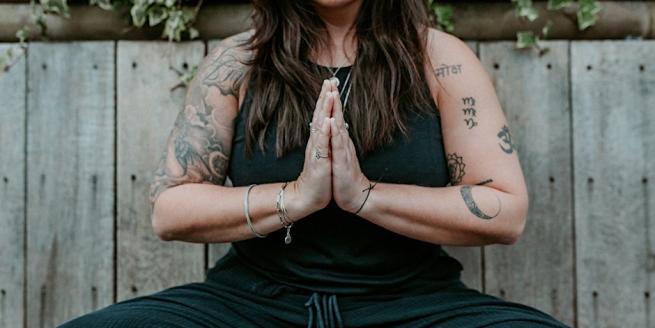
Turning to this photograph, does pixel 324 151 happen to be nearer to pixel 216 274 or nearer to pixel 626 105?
pixel 216 274

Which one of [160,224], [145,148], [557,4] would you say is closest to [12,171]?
[145,148]

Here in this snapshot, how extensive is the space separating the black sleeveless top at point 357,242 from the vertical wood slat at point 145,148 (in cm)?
50

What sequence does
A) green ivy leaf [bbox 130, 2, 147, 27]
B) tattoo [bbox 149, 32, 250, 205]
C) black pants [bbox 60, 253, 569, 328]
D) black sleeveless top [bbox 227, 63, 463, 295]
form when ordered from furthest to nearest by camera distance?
green ivy leaf [bbox 130, 2, 147, 27]
tattoo [bbox 149, 32, 250, 205]
black sleeveless top [bbox 227, 63, 463, 295]
black pants [bbox 60, 253, 569, 328]

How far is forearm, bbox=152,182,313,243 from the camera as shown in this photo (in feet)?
5.97

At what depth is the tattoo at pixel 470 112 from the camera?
6.41ft

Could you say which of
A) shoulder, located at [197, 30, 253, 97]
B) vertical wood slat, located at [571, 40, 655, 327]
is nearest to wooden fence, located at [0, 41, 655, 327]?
vertical wood slat, located at [571, 40, 655, 327]

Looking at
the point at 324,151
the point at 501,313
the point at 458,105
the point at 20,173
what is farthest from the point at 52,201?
the point at 501,313

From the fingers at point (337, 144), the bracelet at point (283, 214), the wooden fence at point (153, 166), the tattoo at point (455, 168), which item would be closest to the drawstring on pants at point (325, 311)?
the bracelet at point (283, 214)

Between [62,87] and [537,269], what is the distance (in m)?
1.48

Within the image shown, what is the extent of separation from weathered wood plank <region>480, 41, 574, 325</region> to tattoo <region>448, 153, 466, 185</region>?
0.50m

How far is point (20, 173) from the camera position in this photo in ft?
7.95

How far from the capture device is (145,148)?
95.0 inches

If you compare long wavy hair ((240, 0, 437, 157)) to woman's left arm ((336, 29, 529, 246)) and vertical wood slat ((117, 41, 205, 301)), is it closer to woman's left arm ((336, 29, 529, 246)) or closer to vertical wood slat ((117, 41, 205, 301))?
woman's left arm ((336, 29, 529, 246))

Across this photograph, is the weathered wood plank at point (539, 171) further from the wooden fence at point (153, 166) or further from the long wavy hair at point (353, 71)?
the long wavy hair at point (353, 71)
